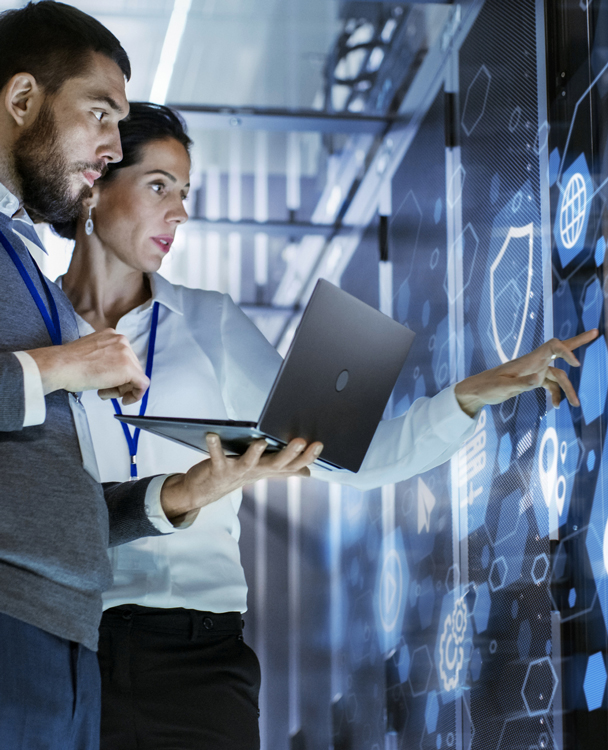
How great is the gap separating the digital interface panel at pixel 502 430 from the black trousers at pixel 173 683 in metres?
0.69

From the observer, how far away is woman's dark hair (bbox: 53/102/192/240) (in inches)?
82.9

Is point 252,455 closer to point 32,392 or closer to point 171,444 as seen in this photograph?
point 32,392

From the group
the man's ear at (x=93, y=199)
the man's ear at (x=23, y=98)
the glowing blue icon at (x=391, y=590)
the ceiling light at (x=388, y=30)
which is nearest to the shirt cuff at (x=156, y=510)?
the man's ear at (x=23, y=98)

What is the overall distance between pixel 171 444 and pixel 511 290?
982 mm

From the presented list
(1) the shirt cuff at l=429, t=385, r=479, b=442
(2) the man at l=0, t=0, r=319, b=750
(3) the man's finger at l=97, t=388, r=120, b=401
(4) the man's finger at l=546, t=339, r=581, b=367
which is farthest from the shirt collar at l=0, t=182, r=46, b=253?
A: (4) the man's finger at l=546, t=339, r=581, b=367

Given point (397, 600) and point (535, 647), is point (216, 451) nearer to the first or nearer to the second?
point (535, 647)

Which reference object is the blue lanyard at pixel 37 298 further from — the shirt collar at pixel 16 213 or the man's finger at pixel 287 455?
the man's finger at pixel 287 455

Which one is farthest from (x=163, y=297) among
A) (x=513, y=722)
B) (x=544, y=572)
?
(x=513, y=722)

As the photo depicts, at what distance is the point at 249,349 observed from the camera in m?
1.93

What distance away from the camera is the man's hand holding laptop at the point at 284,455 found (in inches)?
55.2

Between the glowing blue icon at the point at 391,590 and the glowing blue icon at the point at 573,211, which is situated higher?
the glowing blue icon at the point at 573,211

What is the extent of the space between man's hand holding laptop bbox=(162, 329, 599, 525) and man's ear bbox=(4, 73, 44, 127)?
22.5 inches

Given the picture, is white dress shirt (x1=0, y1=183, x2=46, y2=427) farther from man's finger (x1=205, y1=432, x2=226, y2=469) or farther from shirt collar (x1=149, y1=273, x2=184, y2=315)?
shirt collar (x1=149, y1=273, x2=184, y2=315)

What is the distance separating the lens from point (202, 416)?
1803 millimetres
